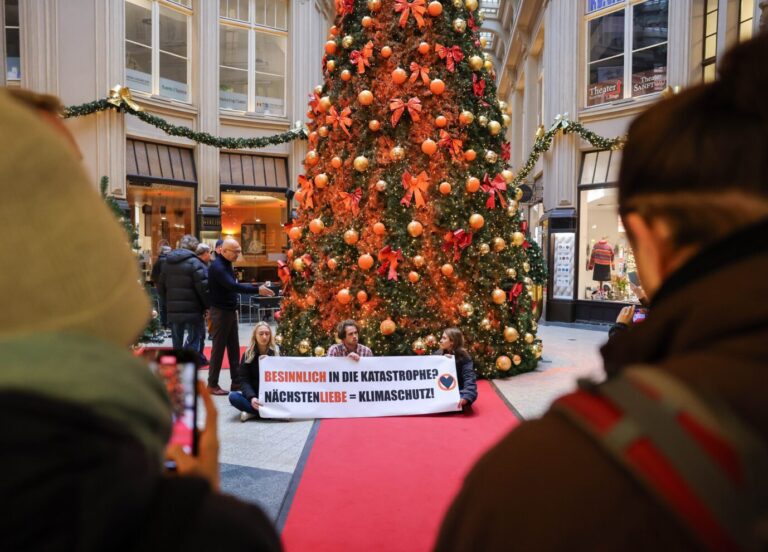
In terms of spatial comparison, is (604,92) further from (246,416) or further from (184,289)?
(246,416)

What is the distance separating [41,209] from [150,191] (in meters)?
16.8

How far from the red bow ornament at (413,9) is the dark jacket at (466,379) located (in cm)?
408

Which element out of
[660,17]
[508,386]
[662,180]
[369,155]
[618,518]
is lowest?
[508,386]

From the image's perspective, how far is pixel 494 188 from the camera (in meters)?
7.46

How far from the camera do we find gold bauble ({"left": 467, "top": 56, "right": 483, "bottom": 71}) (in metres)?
7.42

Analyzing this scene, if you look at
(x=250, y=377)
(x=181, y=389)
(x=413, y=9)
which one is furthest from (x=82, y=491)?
(x=413, y=9)

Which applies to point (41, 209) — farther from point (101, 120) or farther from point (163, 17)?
point (163, 17)

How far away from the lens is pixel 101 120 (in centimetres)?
1466

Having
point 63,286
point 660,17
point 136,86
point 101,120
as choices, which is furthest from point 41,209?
point 136,86

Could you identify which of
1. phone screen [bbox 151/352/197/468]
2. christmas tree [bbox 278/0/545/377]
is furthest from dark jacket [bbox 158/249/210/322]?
phone screen [bbox 151/352/197/468]

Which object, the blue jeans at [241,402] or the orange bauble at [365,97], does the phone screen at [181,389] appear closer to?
the blue jeans at [241,402]

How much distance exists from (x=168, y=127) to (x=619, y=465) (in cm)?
1635

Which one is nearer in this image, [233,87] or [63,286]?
[63,286]

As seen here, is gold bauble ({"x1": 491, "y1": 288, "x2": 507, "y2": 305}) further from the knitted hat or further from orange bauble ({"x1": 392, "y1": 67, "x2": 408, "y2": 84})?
the knitted hat
